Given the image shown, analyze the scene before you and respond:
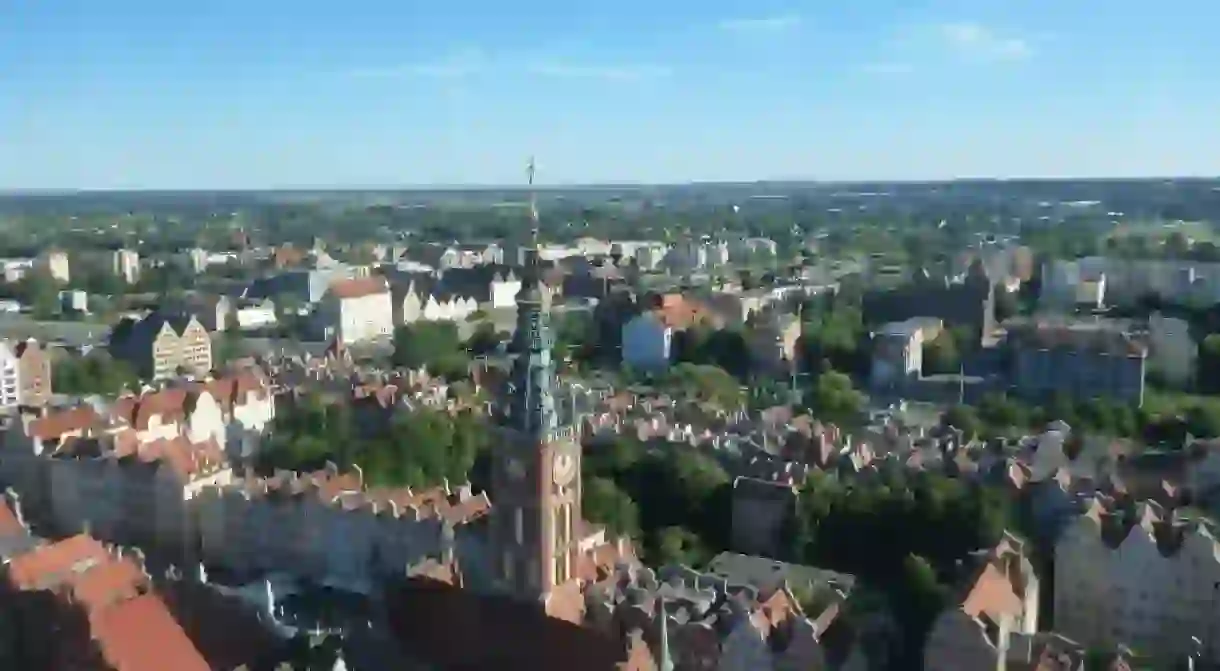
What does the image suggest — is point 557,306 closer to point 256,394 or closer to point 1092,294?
point 1092,294

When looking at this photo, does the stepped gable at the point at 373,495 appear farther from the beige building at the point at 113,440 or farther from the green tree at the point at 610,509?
the green tree at the point at 610,509

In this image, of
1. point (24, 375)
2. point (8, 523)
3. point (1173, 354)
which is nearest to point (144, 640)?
point (8, 523)

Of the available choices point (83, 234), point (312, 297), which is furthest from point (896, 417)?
point (83, 234)

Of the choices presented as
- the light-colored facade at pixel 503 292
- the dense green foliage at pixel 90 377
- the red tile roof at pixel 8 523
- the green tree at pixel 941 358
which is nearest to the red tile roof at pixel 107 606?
the red tile roof at pixel 8 523

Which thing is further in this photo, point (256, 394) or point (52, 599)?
point (256, 394)

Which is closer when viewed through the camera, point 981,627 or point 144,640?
point 144,640

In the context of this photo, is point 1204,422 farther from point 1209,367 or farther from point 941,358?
point 941,358

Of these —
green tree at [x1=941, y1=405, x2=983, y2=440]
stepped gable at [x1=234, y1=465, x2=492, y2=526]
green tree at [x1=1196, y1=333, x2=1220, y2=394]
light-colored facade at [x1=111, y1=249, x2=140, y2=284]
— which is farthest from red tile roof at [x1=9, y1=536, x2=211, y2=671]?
light-colored facade at [x1=111, y1=249, x2=140, y2=284]
